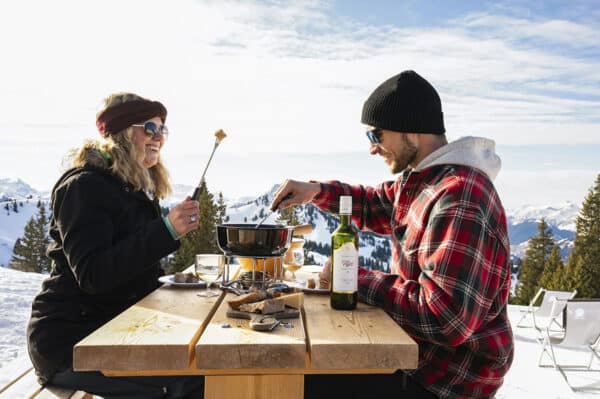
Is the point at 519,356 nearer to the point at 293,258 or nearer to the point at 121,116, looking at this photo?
the point at 293,258

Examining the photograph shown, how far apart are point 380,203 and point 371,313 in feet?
4.35

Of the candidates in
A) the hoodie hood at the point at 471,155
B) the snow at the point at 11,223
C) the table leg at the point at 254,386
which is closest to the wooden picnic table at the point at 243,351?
the table leg at the point at 254,386

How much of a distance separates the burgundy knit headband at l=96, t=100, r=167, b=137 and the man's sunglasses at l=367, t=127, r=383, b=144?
1.40m

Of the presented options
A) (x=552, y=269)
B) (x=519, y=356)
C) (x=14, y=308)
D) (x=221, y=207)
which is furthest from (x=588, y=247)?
(x=14, y=308)

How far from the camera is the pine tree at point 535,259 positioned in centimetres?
3181

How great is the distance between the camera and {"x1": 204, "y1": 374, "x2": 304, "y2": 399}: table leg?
187 cm

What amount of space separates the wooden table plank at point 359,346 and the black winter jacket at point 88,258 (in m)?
0.99

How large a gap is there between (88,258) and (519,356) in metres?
7.27

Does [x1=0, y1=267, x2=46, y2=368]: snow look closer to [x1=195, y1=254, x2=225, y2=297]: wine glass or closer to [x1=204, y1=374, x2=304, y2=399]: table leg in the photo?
[x1=195, y1=254, x2=225, y2=297]: wine glass

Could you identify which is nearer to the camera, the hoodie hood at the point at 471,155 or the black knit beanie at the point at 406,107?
the hoodie hood at the point at 471,155

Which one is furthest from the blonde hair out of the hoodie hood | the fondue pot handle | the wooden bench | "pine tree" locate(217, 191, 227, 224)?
"pine tree" locate(217, 191, 227, 224)

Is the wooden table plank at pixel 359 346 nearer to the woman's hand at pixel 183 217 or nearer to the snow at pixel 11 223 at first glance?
the woman's hand at pixel 183 217

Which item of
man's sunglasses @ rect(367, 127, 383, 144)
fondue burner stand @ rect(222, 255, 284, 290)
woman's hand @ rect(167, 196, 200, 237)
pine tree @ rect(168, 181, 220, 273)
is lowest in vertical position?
pine tree @ rect(168, 181, 220, 273)

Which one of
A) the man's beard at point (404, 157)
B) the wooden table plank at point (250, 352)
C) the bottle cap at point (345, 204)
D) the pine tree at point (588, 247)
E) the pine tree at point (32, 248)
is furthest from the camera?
the pine tree at point (32, 248)
